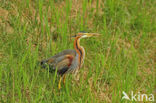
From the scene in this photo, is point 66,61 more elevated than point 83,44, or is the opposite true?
point 83,44

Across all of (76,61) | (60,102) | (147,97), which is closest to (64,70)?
(76,61)

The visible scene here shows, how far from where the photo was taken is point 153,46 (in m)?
7.32

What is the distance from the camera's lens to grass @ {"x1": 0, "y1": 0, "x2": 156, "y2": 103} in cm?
509

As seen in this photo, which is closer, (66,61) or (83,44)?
(66,61)

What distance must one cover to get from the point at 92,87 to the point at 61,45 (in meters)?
1.02

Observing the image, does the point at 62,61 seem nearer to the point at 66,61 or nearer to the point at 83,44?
the point at 66,61

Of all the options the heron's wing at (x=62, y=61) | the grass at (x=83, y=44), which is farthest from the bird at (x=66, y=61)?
the grass at (x=83, y=44)

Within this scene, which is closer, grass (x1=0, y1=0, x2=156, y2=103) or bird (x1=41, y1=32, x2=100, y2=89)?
grass (x1=0, y1=0, x2=156, y2=103)

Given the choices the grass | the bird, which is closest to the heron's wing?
the bird

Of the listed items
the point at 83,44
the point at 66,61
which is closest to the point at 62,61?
the point at 66,61

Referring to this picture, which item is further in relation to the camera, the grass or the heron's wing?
the heron's wing

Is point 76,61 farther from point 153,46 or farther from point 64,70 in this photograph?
point 153,46

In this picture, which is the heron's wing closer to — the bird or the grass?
the bird

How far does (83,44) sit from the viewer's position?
6.35m
